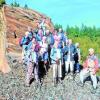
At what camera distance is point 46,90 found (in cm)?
2917

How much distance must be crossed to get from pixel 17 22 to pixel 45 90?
54.1 feet

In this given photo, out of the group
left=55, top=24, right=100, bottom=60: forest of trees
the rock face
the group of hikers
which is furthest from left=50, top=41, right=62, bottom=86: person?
left=55, top=24, right=100, bottom=60: forest of trees

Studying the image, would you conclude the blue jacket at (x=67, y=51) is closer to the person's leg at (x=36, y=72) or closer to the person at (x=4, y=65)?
the person's leg at (x=36, y=72)

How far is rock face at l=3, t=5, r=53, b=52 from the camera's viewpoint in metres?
39.3

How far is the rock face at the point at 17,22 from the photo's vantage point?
129 feet

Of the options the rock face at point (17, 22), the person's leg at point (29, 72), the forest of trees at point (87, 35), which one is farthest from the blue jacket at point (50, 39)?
the forest of trees at point (87, 35)

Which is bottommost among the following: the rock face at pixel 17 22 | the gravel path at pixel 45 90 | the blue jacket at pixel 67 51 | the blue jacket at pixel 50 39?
the gravel path at pixel 45 90

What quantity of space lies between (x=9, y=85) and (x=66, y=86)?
3.04m

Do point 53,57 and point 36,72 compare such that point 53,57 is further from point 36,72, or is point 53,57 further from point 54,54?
point 36,72

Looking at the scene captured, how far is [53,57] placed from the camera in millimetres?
28703

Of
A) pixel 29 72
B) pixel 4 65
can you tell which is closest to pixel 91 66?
pixel 29 72

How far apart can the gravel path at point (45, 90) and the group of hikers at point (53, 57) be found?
0.36m

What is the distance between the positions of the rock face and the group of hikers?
640 cm

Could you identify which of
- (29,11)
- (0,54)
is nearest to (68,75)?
(0,54)
